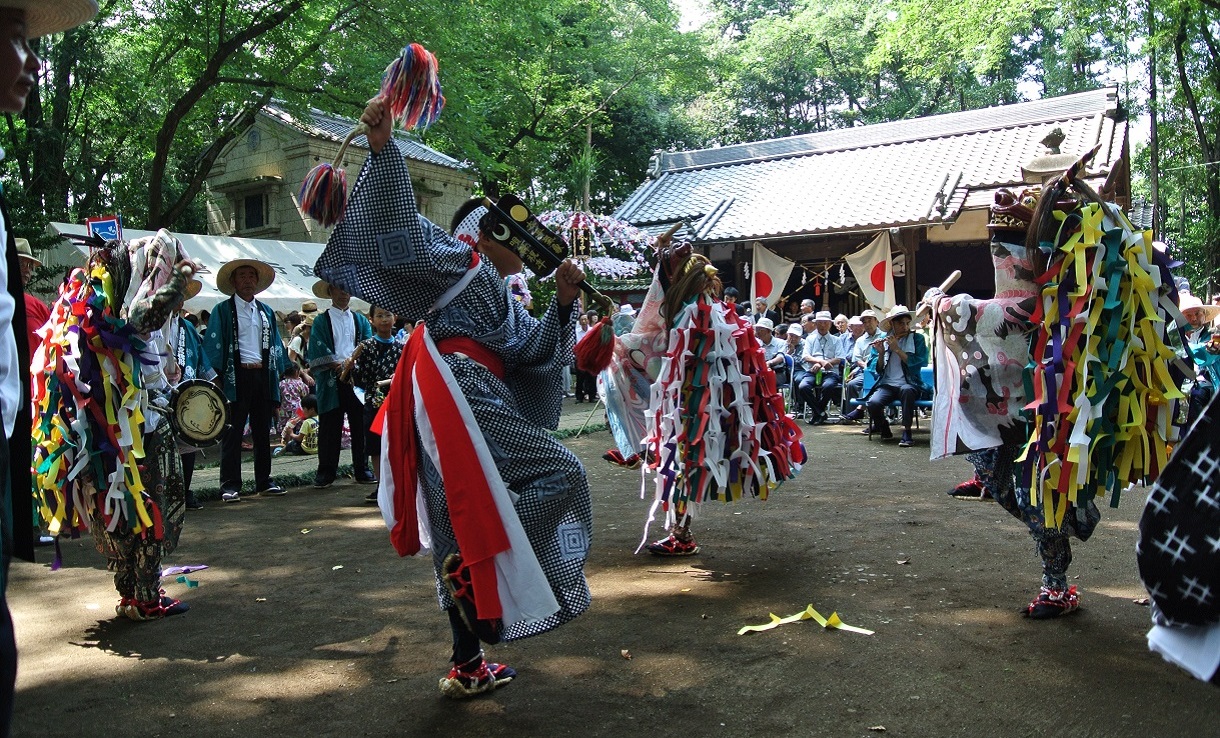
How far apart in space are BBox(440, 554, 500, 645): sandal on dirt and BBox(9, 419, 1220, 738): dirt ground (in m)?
0.26

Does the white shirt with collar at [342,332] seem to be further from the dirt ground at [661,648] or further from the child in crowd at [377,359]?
the dirt ground at [661,648]

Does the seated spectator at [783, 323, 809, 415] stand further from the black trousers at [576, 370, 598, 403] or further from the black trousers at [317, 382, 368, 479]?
the black trousers at [317, 382, 368, 479]

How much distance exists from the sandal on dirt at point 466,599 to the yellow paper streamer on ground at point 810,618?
121cm

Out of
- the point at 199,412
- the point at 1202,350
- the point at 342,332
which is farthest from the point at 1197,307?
the point at 199,412

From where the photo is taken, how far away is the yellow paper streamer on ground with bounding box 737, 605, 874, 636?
4.07m

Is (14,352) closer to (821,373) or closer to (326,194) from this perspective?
(326,194)

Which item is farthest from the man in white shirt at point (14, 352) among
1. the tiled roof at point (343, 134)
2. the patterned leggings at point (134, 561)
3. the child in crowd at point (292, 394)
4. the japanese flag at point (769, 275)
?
the tiled roof at point (343, 134)

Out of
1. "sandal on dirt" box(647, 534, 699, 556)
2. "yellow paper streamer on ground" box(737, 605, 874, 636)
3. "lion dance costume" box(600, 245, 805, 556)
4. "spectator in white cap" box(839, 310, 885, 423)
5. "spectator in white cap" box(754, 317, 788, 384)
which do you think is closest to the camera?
"yellow paper streamer on ground" box(737, 605, 874, 636)

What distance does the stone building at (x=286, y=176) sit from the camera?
24.7 meters

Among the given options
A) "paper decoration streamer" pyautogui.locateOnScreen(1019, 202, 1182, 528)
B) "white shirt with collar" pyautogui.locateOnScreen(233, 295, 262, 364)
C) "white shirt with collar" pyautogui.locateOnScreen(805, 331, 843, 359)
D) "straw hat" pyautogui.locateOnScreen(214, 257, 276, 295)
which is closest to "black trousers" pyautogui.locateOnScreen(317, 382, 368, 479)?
"white shirt with collar" pyautogui.locateOnScreen(233, 295, 262, 364)

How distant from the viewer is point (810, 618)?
13.9 ft

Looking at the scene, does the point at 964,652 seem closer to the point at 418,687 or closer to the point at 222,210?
the point at 418,687

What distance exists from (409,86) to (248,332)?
17.4 ft

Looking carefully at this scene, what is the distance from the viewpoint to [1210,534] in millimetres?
1535
